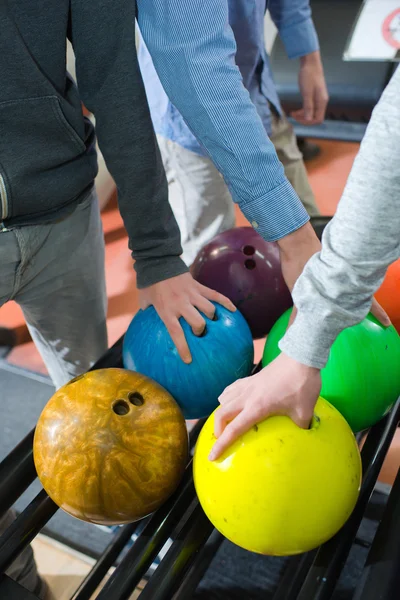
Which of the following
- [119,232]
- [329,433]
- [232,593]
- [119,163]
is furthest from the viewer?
[119,232]

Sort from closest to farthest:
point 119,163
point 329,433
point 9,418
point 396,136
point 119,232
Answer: point 396,136 < point 329,433 < point 119,163 < point 9,418 < point 119,232

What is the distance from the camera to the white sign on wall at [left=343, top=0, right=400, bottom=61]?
3.11 metres

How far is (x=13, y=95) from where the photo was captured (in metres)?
0.96

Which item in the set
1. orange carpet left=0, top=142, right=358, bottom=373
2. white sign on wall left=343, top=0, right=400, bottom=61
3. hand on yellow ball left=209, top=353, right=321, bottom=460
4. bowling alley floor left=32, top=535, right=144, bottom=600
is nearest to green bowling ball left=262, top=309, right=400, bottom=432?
hand on yellow ball left=209, top=353, right=321, bottom=460

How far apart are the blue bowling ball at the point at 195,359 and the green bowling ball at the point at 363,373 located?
0.65ft

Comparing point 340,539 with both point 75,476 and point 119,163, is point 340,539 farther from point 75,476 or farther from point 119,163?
point 119,163

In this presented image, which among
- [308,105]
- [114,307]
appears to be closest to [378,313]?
[308,105]

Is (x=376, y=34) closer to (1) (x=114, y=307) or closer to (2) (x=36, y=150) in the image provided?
(1) (x=114, y=307)

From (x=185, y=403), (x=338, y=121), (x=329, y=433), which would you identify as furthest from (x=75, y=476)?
(x=338, y=121)

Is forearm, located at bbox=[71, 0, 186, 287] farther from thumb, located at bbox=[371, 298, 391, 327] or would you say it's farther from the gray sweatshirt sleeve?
the gray sweatshirt sleeve

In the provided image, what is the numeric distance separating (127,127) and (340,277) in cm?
60

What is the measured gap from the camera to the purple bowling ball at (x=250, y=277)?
139 cm

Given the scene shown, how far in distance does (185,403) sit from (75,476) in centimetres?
30

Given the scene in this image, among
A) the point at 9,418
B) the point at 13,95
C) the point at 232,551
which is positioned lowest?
the point at 9,418
